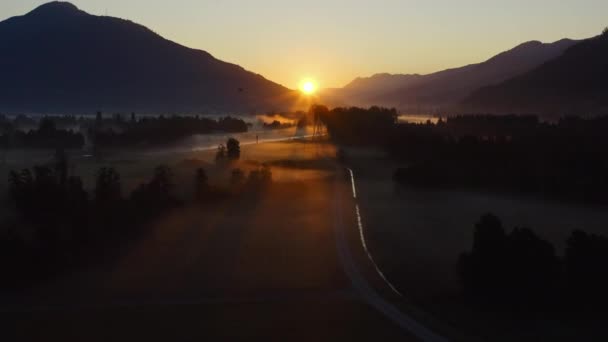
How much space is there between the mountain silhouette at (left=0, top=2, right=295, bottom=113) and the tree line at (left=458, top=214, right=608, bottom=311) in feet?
413

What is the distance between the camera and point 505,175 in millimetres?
54469

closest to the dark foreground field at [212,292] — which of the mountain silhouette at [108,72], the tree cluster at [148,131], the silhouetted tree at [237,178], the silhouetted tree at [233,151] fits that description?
the silhouetted tree at [237,178]

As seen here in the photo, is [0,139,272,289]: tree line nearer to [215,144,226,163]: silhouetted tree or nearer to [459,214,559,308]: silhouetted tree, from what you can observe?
[459,214,559,308]: silhouetted tree

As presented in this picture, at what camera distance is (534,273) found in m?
22.2

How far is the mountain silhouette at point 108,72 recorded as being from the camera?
150 metres

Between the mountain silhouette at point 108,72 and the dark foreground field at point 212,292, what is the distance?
11355 cm

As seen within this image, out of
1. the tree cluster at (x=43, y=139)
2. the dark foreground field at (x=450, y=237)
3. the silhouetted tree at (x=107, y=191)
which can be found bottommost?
the dark foreground field at (x=450, y=237)

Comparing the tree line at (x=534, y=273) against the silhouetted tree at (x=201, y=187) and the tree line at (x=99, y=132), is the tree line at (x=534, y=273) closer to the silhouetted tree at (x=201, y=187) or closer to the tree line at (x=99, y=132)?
the silhouetted tree at (x=201, y=187)

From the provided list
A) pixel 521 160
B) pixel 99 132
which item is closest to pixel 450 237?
pixel 521 160

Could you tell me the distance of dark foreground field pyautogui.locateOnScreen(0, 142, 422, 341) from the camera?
19.5 m

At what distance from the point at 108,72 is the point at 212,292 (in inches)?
5711

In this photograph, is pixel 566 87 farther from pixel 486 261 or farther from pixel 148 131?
pixel 486 261

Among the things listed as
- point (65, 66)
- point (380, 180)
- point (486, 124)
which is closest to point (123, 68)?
point (65, 66)

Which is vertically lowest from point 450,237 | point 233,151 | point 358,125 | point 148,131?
point 450,237
